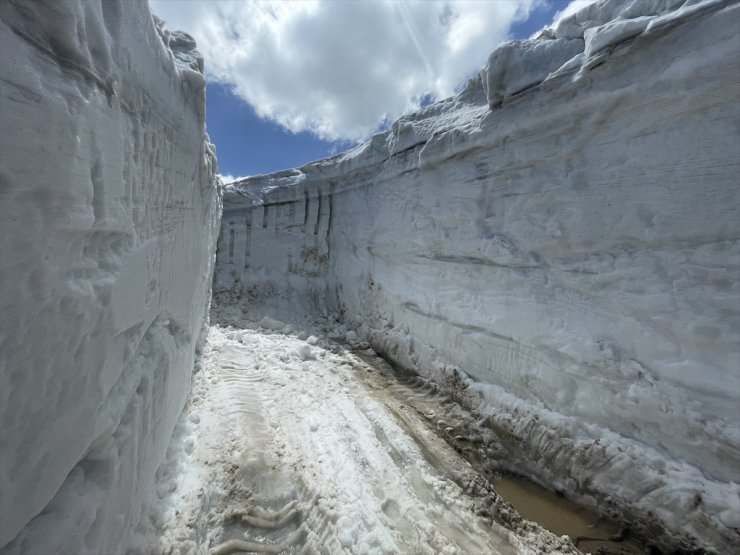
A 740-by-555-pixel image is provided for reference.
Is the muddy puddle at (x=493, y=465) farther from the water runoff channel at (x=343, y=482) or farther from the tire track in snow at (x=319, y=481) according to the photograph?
the tire track in snow at (x=319, y=481)

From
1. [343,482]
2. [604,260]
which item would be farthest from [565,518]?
[604,260]

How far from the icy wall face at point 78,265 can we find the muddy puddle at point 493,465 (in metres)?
2.31

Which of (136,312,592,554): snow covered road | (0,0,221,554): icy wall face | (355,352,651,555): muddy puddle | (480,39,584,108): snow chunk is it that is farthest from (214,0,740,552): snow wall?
(0,0,221,554): icy wall face

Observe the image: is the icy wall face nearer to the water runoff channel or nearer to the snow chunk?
the water runoff channel

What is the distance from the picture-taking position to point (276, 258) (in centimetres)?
812

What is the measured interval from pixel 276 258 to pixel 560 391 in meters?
6.47

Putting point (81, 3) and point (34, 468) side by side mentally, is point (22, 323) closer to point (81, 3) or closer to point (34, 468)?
point (34, 468)

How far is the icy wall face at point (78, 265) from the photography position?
823mm

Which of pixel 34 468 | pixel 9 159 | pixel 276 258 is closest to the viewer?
pixel 9 159

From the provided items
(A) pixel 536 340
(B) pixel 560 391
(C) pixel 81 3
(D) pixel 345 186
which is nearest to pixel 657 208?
(A) pixel 536 340

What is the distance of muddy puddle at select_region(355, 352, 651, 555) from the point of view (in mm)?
2354

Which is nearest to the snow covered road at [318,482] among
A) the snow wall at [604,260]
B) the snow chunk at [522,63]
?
the snow wall at [604,260]

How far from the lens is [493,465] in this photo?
304 centimetres

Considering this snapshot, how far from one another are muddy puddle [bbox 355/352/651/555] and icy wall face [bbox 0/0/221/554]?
231 cm
